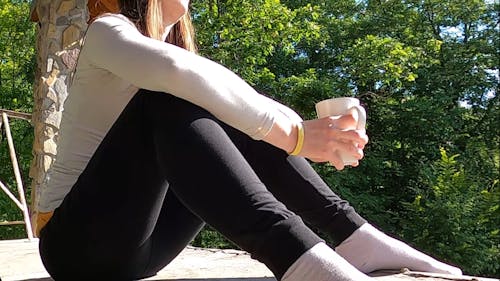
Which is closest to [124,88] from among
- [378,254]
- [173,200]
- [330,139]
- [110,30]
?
[110,30]

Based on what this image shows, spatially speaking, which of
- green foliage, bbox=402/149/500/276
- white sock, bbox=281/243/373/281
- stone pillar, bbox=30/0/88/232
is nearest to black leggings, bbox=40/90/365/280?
white sock, bbox=281/243/373/281

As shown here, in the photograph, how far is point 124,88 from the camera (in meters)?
0.97

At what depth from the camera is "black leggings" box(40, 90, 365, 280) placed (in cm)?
75

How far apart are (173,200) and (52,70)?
2.68 m

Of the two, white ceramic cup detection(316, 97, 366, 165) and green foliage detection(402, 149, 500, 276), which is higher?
white ceramic cup detection(316, 97, 366, 165)

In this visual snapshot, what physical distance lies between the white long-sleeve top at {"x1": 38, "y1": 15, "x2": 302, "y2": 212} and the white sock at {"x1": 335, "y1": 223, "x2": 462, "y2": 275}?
0.75 ft

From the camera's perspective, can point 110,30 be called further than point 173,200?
No

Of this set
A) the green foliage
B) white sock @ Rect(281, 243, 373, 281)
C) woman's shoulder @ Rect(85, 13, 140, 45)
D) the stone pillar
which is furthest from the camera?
the green foliage

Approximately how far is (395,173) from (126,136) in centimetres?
861

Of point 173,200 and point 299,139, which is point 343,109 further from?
point 173,200

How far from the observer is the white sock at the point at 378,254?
→ 41.0 inches

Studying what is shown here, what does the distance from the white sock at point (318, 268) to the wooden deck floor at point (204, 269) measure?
0.65 ft

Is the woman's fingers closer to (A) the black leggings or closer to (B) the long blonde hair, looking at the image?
(A) the black leggings

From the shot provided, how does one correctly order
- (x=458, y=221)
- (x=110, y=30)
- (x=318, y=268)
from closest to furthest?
(x=318, y=268), (x=110, y=30), (x=458, y=221)
